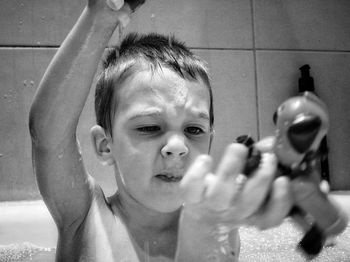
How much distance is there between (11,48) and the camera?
150cm

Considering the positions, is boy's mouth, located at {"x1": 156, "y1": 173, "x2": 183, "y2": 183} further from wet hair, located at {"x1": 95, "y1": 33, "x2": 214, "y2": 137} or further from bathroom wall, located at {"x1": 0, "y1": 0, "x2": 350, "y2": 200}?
bathroom wall, located at {"x1": 0, "y1": 0, "x2": 350, "y2": 200}

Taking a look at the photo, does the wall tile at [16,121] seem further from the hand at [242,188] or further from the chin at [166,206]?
the hand at [242,188]

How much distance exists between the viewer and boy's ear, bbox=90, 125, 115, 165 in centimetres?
87

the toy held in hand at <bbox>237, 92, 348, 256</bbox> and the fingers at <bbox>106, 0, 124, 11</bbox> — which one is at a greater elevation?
the fingers at <bbox>106, 0, 124, 11</bbox>

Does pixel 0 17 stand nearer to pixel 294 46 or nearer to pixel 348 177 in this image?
pixel 294 46

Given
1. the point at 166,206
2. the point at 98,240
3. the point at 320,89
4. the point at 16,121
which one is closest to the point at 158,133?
the point at 166,206

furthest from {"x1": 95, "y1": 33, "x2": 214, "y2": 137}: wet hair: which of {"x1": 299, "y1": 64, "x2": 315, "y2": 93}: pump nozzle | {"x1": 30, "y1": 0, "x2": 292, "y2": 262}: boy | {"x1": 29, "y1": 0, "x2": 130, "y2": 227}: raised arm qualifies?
{"x1": 299, "y1": 64, "x2": 315, "y2": 93}: pump nozzle

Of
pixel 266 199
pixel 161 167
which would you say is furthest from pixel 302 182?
pixel 161 167

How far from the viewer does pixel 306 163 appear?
482 mm

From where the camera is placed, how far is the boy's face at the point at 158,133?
75 cm

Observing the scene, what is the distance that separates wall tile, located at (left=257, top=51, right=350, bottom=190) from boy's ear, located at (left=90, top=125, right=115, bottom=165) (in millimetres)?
905

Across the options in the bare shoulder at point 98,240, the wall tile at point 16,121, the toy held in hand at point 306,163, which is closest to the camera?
the toy held in hand at point 306,163

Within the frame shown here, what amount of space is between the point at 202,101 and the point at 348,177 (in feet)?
3.62

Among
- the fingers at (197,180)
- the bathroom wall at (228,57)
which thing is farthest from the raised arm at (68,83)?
the bathroom wall at (228,57)
